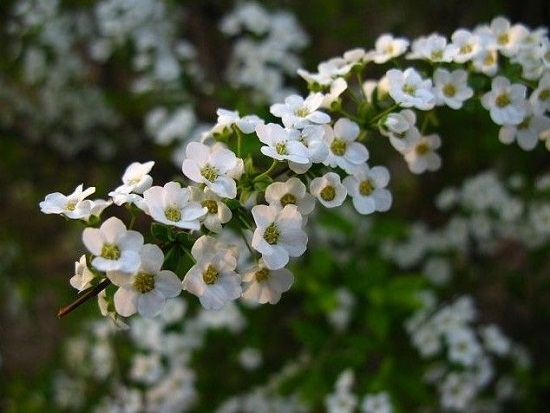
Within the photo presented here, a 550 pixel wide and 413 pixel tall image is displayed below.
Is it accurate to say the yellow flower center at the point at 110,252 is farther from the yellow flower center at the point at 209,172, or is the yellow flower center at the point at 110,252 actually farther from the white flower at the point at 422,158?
the white flower at the point at 422,158

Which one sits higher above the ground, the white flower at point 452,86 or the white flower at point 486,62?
the white flower at point 486,62

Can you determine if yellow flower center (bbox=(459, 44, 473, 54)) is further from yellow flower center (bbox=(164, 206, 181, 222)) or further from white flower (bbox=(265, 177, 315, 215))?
yellow flower center (bbox=(164, 206, 181, 222))

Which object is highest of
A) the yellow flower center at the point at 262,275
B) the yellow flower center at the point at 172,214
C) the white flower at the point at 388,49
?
the white flower at the point at 388,49

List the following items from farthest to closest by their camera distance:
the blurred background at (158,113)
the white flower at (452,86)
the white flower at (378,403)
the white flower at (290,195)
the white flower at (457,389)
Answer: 1. the blurred background at (158,113)
2. the white flower at (457,389)
3. the white flower at (378,403)
4. the white flower at (452,86)
5. the white flower at (290,195)

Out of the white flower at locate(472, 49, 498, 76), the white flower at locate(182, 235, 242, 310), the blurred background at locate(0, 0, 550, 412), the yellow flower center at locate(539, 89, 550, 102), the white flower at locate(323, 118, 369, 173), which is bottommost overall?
the white flower at locate(182, 235, 242, 310)

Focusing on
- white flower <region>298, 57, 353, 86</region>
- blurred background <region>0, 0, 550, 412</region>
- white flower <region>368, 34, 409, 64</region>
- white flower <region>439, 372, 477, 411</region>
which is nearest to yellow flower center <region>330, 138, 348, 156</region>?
white flower <region>298, 57, 353, 86</region>

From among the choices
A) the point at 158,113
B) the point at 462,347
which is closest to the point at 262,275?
the point at 462,347

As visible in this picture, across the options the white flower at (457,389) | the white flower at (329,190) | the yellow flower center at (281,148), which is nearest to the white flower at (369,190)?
the white flower at (329,190)
